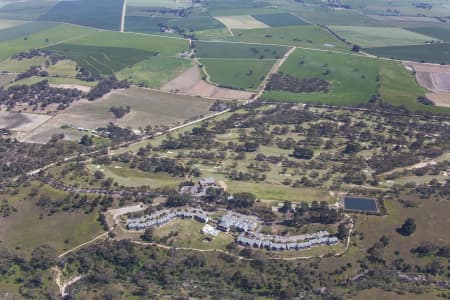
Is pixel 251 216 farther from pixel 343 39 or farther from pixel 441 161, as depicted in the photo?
pixel 343 39

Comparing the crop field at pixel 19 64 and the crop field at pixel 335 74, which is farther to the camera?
the crop field at pixel 19 64

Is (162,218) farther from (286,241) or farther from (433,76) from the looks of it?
(433,76)

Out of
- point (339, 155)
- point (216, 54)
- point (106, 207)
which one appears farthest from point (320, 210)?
point (216, 54)

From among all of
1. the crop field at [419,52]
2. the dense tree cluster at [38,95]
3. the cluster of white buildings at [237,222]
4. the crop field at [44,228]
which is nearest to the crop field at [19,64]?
the dense tree cluster at [38,95]

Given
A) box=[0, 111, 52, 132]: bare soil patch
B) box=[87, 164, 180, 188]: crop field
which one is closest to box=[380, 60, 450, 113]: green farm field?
box=[87, 164, 180, 188]: crop field

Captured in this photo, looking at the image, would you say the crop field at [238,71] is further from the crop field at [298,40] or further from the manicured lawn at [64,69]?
the manicured lawn at [64,69]

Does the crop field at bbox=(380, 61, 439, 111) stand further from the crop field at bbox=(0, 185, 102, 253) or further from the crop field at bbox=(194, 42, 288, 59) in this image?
the crop field at bbox=(0, 185, 102, 253)
